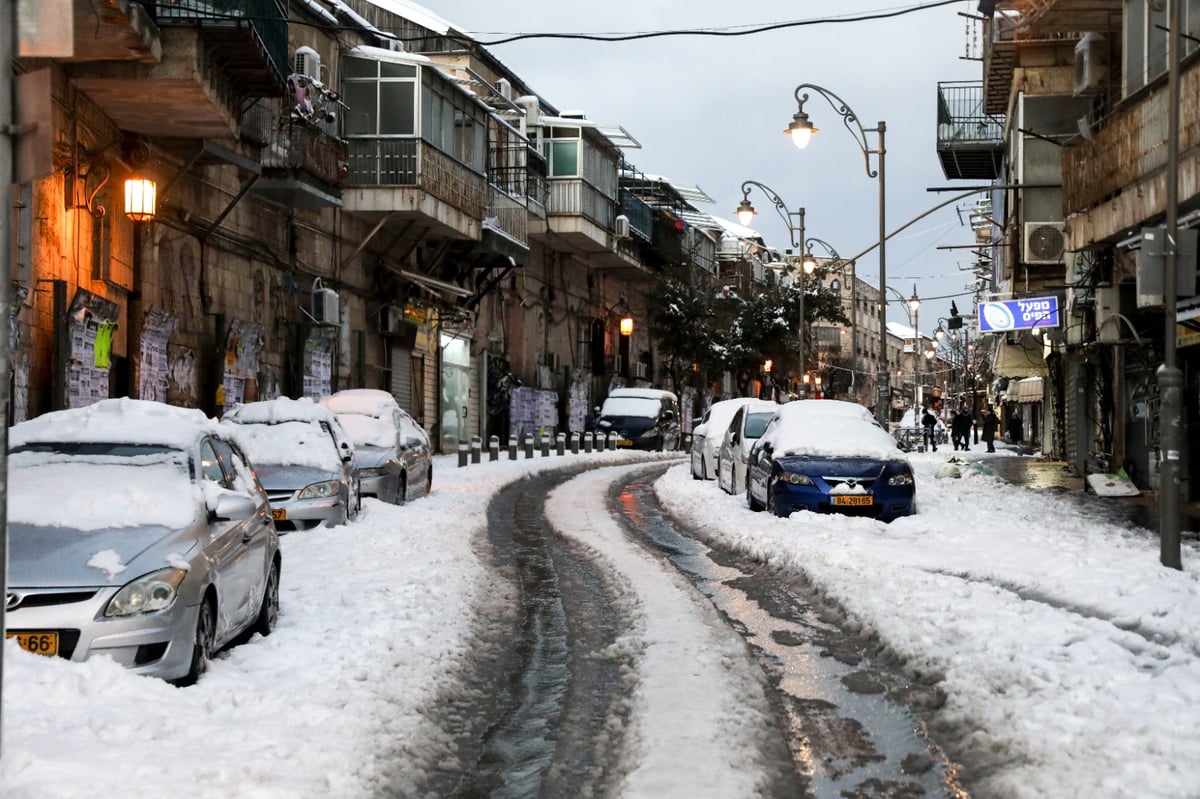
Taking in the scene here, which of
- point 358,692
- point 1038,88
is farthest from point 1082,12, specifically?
point 358,692

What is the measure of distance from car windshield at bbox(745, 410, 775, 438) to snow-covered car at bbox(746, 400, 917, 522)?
5.09 meters

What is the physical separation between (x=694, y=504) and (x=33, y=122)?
16.7 meters

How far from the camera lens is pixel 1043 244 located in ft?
104

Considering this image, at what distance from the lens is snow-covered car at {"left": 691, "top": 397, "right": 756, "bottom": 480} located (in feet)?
90.1

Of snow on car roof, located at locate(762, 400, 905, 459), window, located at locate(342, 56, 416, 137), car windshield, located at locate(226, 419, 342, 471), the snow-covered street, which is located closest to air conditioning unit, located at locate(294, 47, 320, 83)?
window, located at locate(342, 56, 416, 137)

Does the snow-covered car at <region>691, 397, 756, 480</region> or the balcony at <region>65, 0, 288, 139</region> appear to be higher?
the balcony at <region>65, 0, 288, 139</region>

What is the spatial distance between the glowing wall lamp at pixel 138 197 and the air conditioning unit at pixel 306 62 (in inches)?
376

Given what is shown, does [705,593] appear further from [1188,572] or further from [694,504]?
[694,504]

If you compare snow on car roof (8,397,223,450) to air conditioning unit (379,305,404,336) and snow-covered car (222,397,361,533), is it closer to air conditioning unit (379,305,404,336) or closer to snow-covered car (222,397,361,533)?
snow-covered car (222,397,361,533)

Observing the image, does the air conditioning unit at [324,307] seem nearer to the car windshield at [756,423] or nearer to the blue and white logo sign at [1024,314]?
the car windshield at [756,423]

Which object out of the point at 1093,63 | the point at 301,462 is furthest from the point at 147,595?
the point at 1093,63

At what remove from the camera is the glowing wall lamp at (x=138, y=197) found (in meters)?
20.0

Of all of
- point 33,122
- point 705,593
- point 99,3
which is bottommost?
point 705,593

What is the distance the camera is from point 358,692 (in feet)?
23.6
